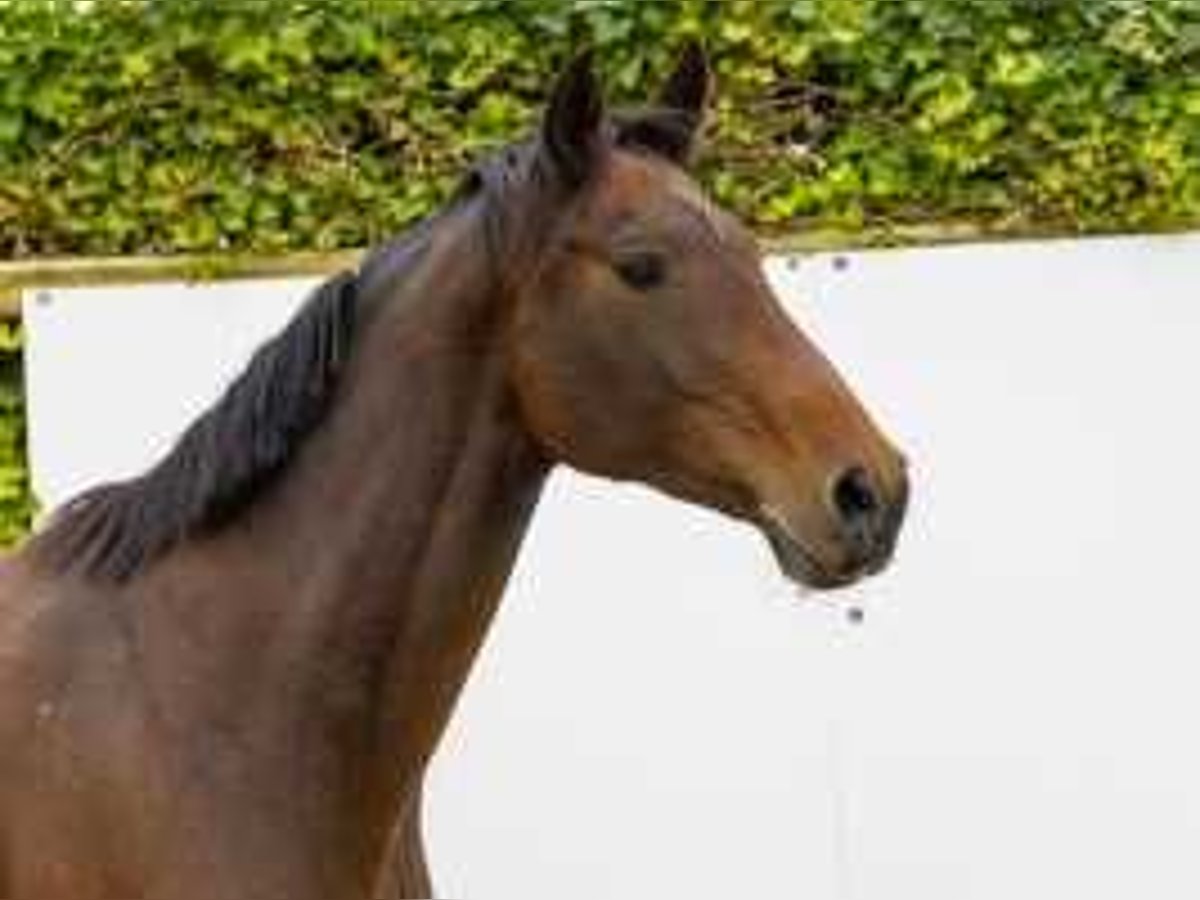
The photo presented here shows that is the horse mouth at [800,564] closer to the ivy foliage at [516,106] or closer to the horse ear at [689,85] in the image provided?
the horse ear at [689,85]

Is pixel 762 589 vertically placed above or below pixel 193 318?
below

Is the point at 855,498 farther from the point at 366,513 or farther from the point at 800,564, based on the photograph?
the point at 366,513

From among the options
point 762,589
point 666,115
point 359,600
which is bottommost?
point 762,589

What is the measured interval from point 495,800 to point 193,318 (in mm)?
1253

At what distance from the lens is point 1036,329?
19.8ft

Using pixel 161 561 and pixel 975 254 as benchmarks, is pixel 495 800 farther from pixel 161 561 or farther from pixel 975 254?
pixel 161 561

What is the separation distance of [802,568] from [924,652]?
2826mm

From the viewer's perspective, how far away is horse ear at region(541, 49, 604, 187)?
3.39 meters

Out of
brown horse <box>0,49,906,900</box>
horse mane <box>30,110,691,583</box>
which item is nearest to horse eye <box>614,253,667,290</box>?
brown horse <box>0,49,906,900</box>

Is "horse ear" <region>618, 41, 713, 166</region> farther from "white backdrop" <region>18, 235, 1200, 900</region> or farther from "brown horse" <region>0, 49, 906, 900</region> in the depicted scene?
"white backdrop" <region>18, 235, 1200, 900</region>

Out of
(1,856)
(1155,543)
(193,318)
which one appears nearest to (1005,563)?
(1155,543)

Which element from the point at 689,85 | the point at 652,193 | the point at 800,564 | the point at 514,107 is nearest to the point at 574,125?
the point at 652,193

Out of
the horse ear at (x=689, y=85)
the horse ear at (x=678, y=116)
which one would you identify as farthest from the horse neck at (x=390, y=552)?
the horse ear at (x=689, y=85)

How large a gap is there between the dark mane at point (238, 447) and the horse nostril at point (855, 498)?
675 millimetres
